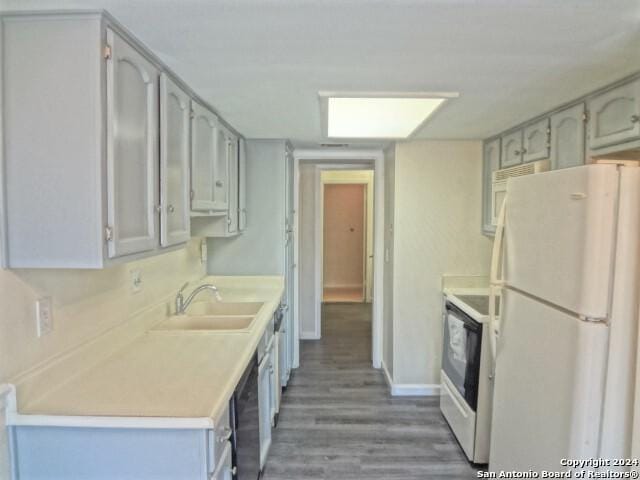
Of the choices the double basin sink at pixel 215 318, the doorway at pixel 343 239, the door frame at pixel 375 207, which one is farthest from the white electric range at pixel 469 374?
the doorway at pixel 343 239

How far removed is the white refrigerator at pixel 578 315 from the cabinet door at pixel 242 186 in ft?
6.90

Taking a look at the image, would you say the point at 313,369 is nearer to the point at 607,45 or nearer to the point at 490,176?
the point at 490,176

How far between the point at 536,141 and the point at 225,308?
2252 millimetres

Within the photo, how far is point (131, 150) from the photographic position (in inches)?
55.2

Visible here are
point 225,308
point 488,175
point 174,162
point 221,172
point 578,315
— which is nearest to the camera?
point 578,315

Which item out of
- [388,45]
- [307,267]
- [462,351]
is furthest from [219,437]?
[307,267]

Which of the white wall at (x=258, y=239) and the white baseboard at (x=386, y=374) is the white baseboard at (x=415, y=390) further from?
the white wall at (x=258, y=239)

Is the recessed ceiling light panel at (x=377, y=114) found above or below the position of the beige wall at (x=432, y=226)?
above

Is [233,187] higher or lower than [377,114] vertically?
lower

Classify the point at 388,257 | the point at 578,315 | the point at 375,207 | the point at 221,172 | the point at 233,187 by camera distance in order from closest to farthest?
the point at 578,315, the point at 221,172, the point at 233,187, the point at 388,257, the point at 375,207

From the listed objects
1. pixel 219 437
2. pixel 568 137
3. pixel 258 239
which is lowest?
pixel 219 437

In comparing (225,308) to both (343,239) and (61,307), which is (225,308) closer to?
(61,307)

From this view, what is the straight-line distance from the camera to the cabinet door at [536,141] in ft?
7.89

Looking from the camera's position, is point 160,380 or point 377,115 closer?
point 160,380
